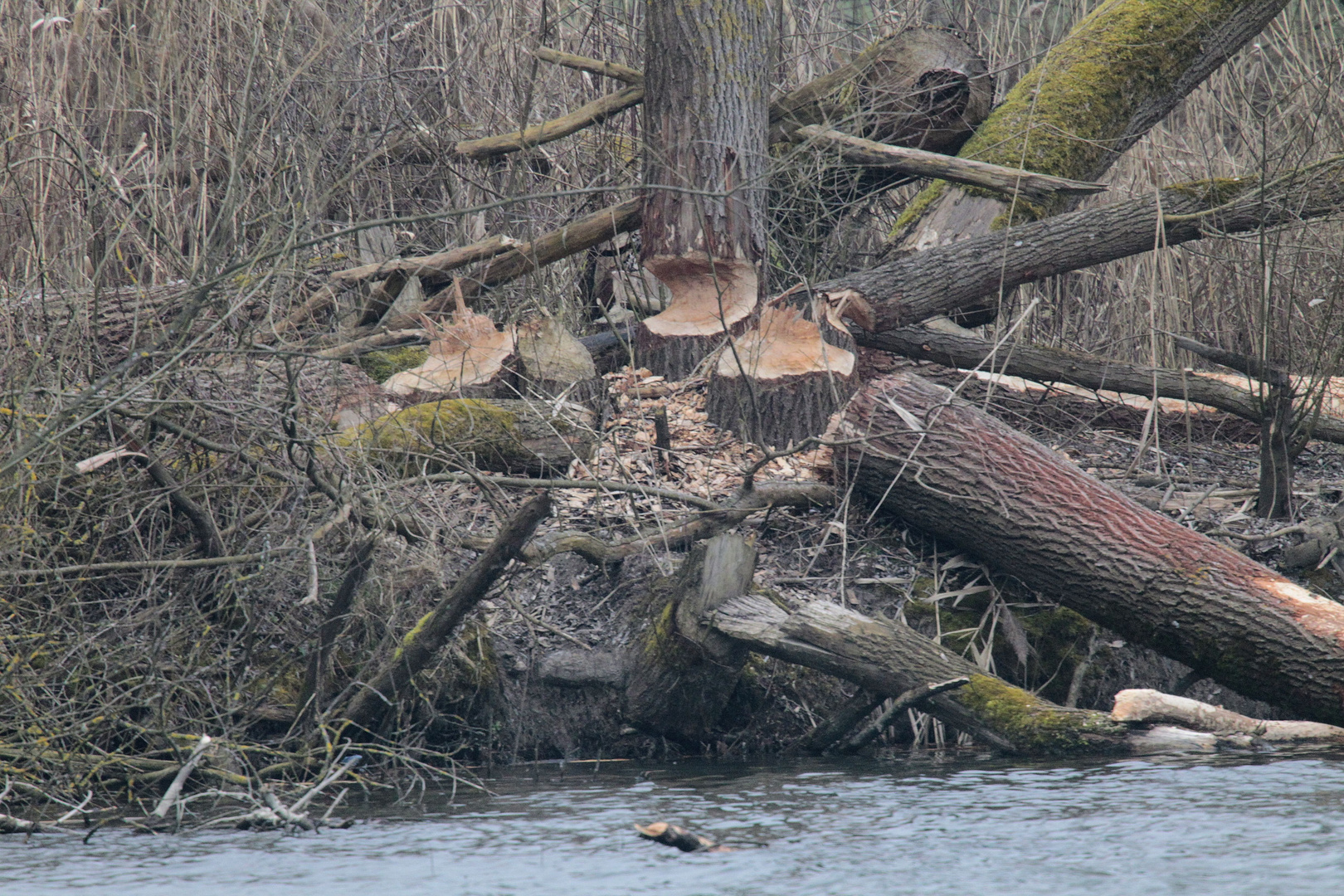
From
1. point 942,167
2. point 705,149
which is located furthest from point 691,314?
point 942,167

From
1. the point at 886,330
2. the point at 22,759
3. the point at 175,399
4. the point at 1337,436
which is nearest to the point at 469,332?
the point at 886,330

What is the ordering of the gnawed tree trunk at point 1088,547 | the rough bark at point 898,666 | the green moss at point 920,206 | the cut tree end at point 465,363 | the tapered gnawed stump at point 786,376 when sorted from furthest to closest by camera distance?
the green moss at point 920,206 < the cut tree end at point 465,363 < the tapered gnawed stump at point 786,376 < the gnawed tree trunk at point 1088,547 < the rough bark at point 898,666

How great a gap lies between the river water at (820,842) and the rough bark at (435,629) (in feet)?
1.77

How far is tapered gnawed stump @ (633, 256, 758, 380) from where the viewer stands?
282 inches

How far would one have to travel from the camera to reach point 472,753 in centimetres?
534

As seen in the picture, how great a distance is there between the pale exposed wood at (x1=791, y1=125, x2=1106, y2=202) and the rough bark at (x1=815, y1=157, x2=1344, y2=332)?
10.4 inches

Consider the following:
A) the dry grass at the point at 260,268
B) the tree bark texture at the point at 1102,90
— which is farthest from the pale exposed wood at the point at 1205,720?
the tree bark texture at the point at 1102,90

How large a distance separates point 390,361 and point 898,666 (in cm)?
366

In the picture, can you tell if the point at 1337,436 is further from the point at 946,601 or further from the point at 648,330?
the point at 648,330

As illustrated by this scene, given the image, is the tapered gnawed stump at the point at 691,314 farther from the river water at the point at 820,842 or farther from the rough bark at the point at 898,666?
the river water at the point at 820,842

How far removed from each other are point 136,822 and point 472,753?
1.61 meters

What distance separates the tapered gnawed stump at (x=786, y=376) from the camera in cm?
651

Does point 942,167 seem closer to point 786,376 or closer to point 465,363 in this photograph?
point 786,376

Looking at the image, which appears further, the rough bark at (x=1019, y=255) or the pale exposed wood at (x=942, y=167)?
the pale exposed wood at (x=942, y=167)
